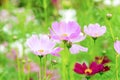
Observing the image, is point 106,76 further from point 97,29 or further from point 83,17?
point 83,17

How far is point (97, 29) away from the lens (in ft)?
4.50

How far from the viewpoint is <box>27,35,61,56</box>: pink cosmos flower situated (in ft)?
4.29

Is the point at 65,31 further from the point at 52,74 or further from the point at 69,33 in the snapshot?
the point at 52,74

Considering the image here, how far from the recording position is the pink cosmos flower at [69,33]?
1.33 meters

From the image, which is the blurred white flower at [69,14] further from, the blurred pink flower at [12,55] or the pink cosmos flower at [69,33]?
the pink cosmos flower at [69,33]

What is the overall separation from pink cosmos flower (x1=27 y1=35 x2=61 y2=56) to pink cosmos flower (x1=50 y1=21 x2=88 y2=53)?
30 millimetres

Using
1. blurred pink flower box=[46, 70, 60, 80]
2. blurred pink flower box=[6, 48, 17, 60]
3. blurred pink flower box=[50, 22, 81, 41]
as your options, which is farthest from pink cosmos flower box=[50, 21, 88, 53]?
blurred pink flower box=[6, 48, 17, 60]

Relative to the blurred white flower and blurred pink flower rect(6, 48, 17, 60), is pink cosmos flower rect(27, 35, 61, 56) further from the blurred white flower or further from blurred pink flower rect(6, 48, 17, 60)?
the blurred white flower

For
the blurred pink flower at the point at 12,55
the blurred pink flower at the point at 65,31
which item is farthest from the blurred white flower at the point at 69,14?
the blurred pink flower at the point at 65,31

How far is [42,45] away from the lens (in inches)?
53.3

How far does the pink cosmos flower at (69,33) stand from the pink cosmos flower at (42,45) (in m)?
0.03

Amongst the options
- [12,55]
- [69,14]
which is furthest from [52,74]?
[69,14]

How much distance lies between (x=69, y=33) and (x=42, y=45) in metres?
0.08

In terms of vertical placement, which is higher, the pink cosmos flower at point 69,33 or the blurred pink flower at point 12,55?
the pink cosmos flower at point 69,33
